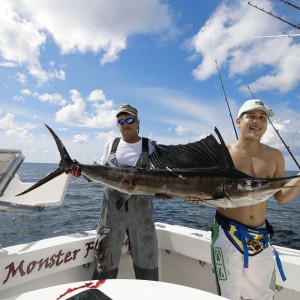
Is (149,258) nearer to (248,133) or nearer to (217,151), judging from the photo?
(217,151)

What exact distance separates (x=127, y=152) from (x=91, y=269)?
1182mm

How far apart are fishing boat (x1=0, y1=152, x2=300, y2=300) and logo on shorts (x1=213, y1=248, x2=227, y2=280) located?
185 millimetres

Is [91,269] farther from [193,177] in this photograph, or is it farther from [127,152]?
[193,177]

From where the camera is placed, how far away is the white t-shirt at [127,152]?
268 centimetres

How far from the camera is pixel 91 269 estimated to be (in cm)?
279

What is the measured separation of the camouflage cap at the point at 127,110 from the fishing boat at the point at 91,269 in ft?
2.74

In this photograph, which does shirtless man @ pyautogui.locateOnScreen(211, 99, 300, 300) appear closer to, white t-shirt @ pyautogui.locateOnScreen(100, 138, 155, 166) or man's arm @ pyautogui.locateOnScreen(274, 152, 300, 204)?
man's arm @ pyautogui.locateOnScreen(274, 152, 300, 204)

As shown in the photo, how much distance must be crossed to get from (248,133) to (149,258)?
1.38 meters

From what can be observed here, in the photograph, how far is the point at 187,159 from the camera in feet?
7.09

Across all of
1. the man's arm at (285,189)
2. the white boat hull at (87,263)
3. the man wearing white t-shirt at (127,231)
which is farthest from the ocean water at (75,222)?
the man's arm at (285,189)

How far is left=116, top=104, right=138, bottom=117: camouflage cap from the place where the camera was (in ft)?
8.81

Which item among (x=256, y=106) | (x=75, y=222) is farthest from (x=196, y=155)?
(x=75, y=222)

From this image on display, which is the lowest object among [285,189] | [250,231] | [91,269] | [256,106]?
[91,269]

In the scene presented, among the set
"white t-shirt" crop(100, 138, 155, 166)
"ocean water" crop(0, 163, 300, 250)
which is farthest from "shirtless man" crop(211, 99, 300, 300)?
"ocean water" crop(0, 163, 300, 250)
